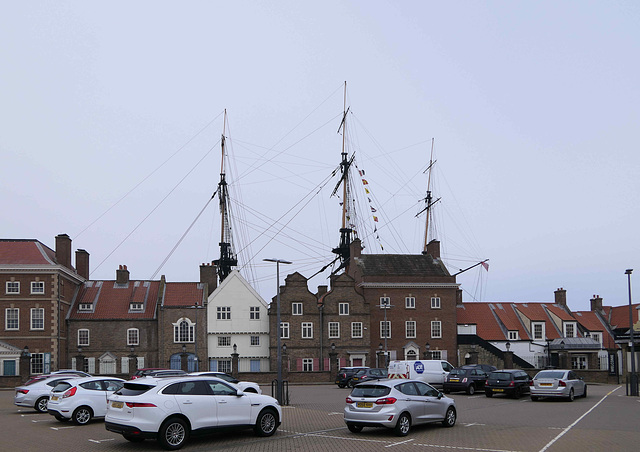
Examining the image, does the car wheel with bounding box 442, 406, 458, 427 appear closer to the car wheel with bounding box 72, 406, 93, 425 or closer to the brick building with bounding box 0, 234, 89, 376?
the car wheel with bounding box 72, 406, 93, 425

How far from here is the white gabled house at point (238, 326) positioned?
63406 millimetres

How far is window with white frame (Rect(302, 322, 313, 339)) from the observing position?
64375 mm

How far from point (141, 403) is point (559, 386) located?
74.0 feet

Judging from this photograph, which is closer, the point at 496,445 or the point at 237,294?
the point at 496,445

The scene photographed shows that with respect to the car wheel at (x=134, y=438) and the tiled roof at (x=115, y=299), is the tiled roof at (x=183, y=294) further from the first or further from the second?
the car wheel at (x=134, y=438)

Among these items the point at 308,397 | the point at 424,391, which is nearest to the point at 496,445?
the point at 424,391

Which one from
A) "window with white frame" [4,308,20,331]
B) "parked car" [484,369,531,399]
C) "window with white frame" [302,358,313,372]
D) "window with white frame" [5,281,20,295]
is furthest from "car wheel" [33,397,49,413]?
"window with white frame" [302,358,313,372]

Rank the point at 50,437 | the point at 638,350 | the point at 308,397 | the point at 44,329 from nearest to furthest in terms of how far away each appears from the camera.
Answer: the point at 50,437
the point at 308,397
the point at 638,350
the point at 44,329

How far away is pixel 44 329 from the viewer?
5872cm

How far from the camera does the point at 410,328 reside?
66.2m

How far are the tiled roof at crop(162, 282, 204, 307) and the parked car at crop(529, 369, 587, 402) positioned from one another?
35.9 metres

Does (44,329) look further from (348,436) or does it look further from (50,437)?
(348,436)

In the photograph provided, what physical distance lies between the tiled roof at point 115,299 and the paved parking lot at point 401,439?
3546 centimetres

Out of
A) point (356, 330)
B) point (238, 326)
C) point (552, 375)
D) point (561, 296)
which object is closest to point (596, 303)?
point (561, 296)
